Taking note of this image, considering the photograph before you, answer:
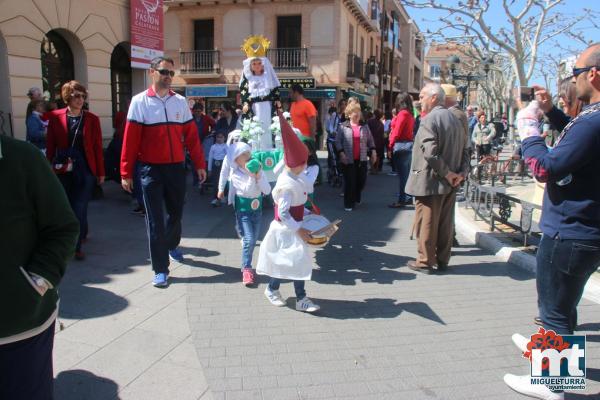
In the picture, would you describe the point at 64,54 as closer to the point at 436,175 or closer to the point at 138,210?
the point at 138,210

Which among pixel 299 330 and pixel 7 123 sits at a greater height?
pixel 7 123

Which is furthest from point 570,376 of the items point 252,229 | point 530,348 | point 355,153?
point 355,153

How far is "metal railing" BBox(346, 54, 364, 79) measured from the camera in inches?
1060

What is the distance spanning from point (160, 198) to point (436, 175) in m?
2.81

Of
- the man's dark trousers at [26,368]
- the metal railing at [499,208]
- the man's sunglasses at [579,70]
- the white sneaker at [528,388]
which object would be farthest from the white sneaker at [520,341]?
the man's dark trousers at [26,368]

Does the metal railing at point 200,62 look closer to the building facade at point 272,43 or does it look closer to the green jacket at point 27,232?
the building facade at point 272,43

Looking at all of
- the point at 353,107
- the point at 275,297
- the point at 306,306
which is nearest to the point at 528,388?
the point at 306,306

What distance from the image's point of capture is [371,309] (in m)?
4.36

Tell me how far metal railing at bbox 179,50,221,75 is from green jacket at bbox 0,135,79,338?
2538 cm

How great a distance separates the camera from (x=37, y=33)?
29.8 ft

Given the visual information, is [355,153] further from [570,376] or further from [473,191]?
[570,376]

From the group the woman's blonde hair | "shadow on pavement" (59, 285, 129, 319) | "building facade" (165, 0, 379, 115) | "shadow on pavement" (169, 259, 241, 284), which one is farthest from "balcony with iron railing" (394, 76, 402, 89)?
"shadow on pavement" (59, 285, 129, 319)

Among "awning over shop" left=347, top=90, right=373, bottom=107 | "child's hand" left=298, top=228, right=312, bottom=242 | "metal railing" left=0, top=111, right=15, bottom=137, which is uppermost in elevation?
"awning over shop" left=347, top=90, right=373, bottom=107

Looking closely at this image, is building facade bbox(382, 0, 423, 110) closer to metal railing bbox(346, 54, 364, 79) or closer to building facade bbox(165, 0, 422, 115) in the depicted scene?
metal railing bbox(346, 54, 364, 79)
